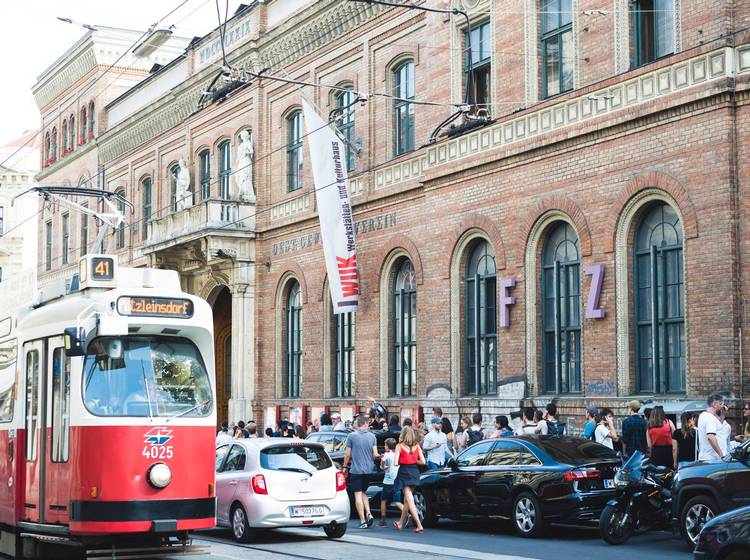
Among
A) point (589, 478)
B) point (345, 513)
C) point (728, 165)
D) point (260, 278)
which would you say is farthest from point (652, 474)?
point (260, 278)

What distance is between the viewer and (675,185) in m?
20.5

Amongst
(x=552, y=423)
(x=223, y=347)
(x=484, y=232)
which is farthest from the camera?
(x=223, y=347)

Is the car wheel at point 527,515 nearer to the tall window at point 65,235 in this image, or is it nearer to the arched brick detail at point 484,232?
the arched brick detail at point 484,232

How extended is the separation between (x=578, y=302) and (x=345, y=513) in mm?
7667

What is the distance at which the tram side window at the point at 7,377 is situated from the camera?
1553 centimetres

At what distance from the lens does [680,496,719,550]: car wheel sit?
569 inches

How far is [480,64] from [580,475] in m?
12.2

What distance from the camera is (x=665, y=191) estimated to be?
20766 mm

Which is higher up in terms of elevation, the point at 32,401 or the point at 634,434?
the point at 32,401

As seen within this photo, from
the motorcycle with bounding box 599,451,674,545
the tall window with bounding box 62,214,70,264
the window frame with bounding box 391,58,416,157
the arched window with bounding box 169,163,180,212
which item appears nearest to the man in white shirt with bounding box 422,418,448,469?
the motorcycle with bounding box 599,451,674,545

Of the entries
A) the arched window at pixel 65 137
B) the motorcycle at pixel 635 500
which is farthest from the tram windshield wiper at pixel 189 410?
Answer: the arched window at pixel 65 137

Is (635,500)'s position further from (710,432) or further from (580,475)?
(710,432)

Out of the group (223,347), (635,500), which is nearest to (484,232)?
(635,500)

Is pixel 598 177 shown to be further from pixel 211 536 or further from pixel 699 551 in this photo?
pixel 699 551
